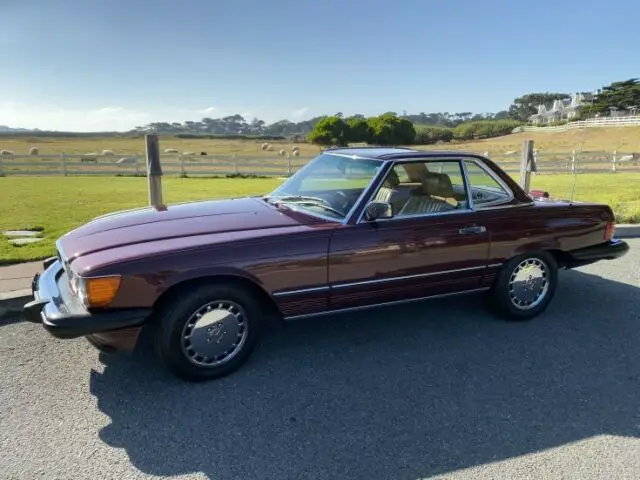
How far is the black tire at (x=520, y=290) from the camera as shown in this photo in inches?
171

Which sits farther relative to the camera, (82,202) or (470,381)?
(82,202)

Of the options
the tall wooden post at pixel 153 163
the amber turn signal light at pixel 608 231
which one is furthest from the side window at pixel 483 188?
the tall wooden post at pixel 153 163

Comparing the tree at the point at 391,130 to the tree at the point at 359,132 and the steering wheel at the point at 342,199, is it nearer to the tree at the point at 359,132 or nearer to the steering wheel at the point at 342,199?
the tree at the point at 359,132

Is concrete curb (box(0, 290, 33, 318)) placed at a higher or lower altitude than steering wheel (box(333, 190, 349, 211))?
lower

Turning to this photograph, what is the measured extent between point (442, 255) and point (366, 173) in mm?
946

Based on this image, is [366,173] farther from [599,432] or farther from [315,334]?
[599,432]

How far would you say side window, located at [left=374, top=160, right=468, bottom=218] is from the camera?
4.19 meters

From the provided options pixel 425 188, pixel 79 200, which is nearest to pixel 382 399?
pixel 425 188

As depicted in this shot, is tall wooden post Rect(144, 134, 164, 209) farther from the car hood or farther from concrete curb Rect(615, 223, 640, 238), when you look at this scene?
concrete curb Rect(615, 223, 640, 238)

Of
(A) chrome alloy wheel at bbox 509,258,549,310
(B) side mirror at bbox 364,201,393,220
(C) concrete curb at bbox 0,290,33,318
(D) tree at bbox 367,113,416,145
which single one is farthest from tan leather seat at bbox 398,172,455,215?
(D) tree at bbox 367,113,416,145

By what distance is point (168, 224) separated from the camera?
12.3 feet

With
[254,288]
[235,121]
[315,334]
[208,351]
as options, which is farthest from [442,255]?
Result: [235,121]

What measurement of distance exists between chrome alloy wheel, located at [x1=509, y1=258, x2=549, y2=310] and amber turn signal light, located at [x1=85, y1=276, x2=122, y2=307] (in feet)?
10.9

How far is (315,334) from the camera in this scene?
4176 mm
